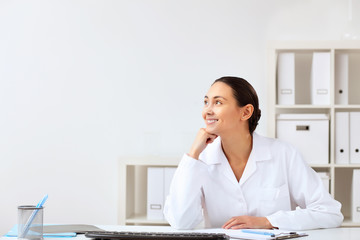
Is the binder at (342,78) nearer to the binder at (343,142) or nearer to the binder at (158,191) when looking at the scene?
the binder at (343,142)

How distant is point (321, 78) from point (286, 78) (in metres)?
0.20

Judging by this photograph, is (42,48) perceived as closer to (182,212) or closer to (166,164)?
(166,164)

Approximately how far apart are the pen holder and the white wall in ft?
6.00

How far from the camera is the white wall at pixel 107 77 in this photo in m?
3.35

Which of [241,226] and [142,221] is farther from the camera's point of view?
[142,221]

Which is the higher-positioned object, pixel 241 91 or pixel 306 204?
pixel 241 91

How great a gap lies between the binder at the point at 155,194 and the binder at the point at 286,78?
2.80 ft

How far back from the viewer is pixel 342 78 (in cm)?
300

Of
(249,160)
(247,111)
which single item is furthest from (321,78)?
(249,160)

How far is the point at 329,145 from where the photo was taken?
117 inches

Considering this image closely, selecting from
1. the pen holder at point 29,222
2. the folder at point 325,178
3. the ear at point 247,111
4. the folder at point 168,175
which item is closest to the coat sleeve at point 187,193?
the ear at point 247,111

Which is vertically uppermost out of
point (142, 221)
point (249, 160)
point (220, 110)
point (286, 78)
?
point (286, 78)

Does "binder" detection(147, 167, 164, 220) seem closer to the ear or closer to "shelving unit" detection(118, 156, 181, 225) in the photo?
"shelving unit" detection(118, 156, 181, 225)

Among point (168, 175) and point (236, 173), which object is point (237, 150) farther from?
point (168, 175)
